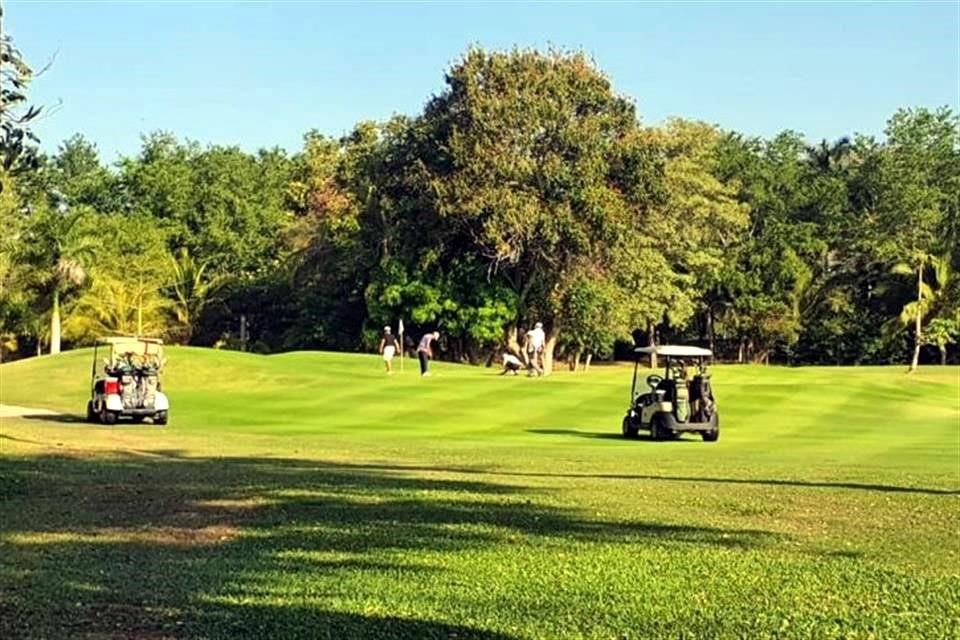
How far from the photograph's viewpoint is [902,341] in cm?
6500

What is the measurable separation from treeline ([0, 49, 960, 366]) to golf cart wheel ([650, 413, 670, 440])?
87.6 feet

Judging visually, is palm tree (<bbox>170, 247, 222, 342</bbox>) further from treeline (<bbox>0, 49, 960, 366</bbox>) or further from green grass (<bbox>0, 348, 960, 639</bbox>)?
green grass (<bbox>0, 348, 960, 639</bbox>)

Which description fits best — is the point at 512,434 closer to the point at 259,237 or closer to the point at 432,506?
the point at 432,506

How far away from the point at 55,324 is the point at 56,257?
10.4 feet

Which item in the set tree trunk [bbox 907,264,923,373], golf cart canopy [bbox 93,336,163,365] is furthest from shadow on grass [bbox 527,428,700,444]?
tree trunk [bbox 907,264,923,373]

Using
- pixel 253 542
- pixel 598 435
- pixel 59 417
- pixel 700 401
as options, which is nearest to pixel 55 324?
pixel 59 417

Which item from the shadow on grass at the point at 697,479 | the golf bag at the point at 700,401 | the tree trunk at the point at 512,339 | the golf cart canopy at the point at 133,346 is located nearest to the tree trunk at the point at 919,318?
the tree trunk at the point at 512,339

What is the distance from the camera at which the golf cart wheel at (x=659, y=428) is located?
75.3 feet

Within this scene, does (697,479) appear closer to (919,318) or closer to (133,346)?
(133,346)

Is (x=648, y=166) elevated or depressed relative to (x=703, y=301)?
elevated

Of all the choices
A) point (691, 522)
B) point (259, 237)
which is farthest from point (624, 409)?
point (259, 237)

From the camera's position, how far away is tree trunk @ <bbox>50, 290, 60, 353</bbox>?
58625 millimetres

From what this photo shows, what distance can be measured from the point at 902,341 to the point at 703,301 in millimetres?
10397

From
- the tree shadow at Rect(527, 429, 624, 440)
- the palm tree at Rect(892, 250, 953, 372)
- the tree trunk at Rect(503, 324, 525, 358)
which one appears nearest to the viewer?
the tree shadow at Rect(527, 429, 624, 440)
